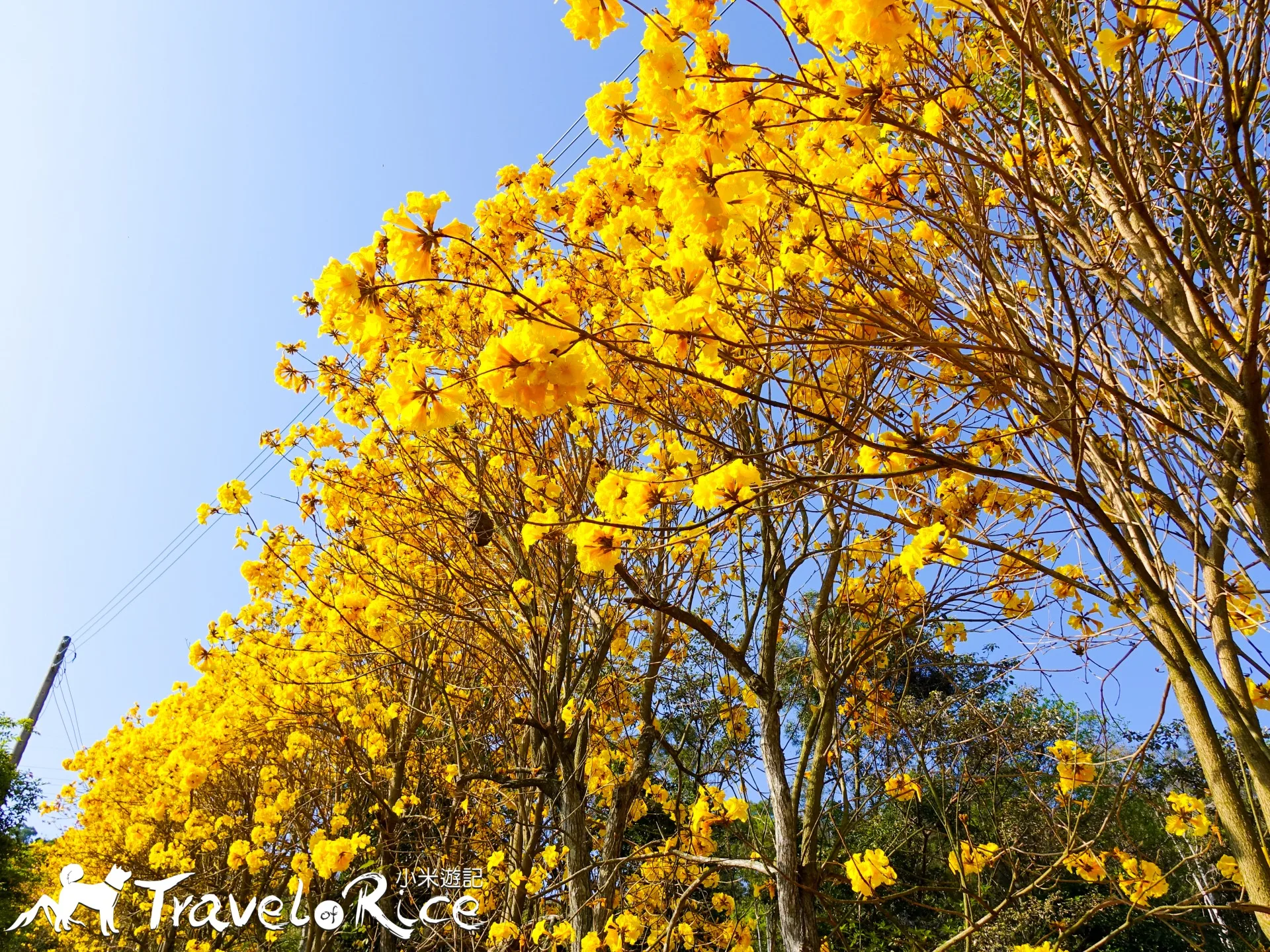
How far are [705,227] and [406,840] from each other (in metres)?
5.55

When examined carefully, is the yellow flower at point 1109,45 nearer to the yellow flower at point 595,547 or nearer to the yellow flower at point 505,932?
the yellow flower at point 595,547

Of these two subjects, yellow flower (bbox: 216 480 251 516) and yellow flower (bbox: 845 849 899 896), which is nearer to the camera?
yellow flower (bbox: 845 849 899 896)

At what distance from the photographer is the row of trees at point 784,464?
1.30 m

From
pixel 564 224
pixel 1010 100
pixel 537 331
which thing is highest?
pixel 564 224

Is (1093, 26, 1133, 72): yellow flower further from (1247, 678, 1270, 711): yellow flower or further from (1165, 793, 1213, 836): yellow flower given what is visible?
(1165, 793, 1213, 836): yellow flower

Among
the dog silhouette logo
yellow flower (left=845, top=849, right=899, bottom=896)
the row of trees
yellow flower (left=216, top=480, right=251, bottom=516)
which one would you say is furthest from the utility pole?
yellow flower (left=845, top=849, right=899, bottom=896)

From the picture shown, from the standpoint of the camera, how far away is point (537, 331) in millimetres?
1299

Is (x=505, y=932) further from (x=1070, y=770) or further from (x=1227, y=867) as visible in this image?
(x=1227, y=867)

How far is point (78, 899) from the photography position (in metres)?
10.0

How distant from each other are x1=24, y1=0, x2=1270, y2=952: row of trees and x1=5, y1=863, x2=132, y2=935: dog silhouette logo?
13.9 feet

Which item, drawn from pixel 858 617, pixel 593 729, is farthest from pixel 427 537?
pixel 858 617

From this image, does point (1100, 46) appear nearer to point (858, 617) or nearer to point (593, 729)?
point (858, 617)

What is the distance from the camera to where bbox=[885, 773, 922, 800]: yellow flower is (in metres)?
3.16

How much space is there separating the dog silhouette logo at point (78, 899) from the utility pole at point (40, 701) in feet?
20.5
